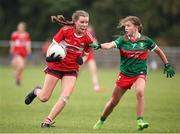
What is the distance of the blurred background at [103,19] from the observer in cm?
4162

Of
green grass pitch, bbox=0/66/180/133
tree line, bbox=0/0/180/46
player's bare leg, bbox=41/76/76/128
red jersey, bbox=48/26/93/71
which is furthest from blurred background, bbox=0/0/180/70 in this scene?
player's bare leg, bbox=41/76/76/128

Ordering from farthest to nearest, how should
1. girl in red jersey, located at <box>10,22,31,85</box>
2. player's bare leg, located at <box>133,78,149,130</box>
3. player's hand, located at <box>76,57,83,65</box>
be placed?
girl in red jersey, located at <box>10,22,31,85</box>, player's hand, located at <box>76,57,83,65</box>, player's bare leg, located at <box>133,78,149,130</box>

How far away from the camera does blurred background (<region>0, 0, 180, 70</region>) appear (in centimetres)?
4162

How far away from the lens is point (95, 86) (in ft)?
69.8

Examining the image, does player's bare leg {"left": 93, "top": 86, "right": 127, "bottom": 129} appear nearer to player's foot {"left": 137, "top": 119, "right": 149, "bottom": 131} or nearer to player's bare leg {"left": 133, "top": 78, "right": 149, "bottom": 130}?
player's bare leg {"left": 133, "top": 78, "right": 149, "bottom": 130}

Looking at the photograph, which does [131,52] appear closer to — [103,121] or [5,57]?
[103,121]

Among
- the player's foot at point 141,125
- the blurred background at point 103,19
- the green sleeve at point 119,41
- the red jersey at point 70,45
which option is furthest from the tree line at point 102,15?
the player's foot at point 141,125

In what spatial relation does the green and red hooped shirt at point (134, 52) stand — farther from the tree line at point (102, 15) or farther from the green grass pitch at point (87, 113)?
the tree line at point (102, 15)

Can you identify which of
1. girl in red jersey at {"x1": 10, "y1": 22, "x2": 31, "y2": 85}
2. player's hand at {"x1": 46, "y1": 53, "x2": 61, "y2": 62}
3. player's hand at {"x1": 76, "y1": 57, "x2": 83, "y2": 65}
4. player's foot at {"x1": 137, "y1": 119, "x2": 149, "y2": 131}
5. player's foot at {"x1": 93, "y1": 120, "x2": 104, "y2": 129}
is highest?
girl in red jersey at {"x1": 10, "y1": 22, "x2": 31, "y2": 85}

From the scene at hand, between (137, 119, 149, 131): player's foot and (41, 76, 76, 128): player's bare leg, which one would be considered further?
(41, 76, 76, 128): player's bare leg

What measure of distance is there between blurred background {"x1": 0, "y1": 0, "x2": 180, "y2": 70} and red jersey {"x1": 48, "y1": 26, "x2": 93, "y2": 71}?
26.2m

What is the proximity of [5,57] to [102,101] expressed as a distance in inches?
1099

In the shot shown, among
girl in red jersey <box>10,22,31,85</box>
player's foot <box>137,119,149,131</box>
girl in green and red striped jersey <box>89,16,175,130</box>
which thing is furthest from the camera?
girl in red jersey <box>10,22,31,85</box>

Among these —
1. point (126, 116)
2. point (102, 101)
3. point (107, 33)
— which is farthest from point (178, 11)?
point (126, 116)
